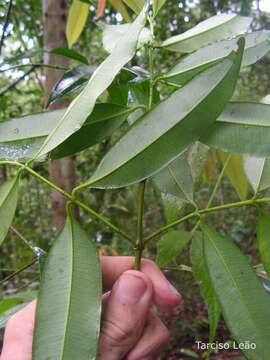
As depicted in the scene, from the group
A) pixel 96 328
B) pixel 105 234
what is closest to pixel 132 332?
pixel 96 328

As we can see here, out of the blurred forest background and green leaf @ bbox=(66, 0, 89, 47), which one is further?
the blurred forest background

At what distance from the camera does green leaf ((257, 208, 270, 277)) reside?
42 cm

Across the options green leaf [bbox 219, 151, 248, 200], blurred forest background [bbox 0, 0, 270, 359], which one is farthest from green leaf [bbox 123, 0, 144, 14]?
blurred forest background [bbox 0, 0, 270, 359]

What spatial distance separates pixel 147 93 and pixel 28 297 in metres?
0.38

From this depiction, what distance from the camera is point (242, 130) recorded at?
366 millimetres

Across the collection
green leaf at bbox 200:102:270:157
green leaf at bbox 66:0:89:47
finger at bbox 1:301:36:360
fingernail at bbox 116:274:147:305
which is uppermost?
green leaf at bbox 66:0:89:47

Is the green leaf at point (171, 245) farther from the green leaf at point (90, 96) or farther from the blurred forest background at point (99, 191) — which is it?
the blurred forest background at point (99, 191)

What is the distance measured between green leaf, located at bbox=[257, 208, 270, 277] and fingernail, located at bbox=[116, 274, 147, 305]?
12 centimetres

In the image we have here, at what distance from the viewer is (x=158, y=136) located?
1.17 feet

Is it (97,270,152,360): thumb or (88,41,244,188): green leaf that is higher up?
(88,41,244,188): green leaf

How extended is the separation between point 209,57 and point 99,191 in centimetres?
133

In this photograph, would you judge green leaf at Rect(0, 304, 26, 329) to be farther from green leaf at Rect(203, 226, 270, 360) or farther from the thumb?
green leaf at Rect(203, 226, 270, 360)

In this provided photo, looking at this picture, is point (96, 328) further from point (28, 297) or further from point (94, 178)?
point (28, 297)

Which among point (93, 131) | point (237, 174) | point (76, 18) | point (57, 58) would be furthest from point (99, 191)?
point (93, 131)
